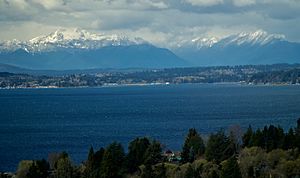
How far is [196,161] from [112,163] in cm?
591

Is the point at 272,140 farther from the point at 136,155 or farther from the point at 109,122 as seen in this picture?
the point at 109,122

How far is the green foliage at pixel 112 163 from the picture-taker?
143ft

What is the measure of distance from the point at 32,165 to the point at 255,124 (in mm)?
45392

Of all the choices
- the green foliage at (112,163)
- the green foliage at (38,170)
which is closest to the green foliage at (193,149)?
the green foliage at (112,163)

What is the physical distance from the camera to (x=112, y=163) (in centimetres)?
4444

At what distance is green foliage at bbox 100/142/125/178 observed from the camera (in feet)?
143

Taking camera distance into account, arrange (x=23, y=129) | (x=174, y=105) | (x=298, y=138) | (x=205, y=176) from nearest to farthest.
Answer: (x=205, y=176)
(x=298, y=138)
(x=23, y=129)
(x=174, y=105)

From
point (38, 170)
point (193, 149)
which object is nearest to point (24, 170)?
point (38, 170)

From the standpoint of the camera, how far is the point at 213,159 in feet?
154

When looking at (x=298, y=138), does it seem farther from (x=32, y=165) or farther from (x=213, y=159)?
(x=32, y=165)

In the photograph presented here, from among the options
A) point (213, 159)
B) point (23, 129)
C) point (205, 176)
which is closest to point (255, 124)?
point (23, 129)

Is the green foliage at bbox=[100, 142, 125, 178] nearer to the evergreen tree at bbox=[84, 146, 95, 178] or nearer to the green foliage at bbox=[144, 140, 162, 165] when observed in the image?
the evergreen tree at bbox=[84, 146, 95, 178]

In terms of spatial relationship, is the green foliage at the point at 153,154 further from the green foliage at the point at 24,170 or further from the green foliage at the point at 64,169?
the green foliage at the point at 24,170

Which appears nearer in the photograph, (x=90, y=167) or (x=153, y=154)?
(x=90, y=167)
